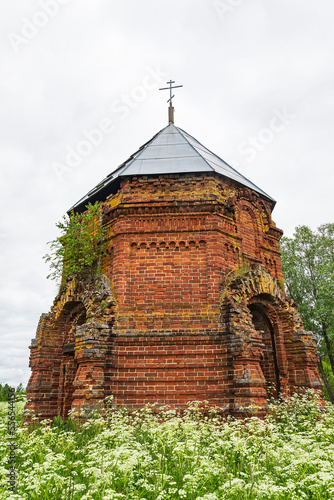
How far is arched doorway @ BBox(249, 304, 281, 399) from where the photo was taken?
936cm

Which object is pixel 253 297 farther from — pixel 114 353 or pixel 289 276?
pixel 289 276

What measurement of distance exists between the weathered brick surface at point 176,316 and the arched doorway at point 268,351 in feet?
0.09

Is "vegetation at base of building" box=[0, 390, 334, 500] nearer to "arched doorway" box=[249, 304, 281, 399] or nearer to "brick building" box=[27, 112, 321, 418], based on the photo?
"brick building" box=[27, 112, 321, 418]

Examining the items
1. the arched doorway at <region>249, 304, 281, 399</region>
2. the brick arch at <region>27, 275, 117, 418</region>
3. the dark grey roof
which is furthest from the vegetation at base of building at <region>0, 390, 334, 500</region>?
the dark grey roof

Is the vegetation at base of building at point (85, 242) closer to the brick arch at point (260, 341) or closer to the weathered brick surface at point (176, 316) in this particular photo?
the weathered brick surface at point (176, 316)

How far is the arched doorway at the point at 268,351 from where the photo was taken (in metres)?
9.36

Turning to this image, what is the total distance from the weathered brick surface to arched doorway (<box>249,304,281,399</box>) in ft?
0.09

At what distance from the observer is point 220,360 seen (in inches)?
306

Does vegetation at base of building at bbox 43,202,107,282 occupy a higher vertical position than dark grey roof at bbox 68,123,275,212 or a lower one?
lower

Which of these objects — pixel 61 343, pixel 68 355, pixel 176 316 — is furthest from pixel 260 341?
pixel 61 343

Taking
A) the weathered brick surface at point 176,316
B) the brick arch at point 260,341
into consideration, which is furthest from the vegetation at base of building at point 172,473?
the brick arch at point 260,341

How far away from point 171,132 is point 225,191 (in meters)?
4.10

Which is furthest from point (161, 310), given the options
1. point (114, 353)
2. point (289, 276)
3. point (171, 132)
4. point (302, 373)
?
point (289, 276)

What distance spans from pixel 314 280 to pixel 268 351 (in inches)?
530
